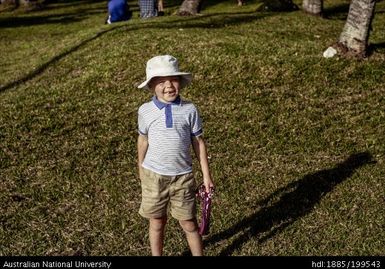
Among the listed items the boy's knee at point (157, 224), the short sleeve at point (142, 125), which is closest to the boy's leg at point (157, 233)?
the boy's knee at point (157, 224)

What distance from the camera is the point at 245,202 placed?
22.5ft

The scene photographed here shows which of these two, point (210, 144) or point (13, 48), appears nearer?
point (210, 144)

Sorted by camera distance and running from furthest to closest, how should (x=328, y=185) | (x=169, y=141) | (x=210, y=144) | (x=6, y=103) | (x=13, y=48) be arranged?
(x=13, y=48) → (x=6, y=103) → (x=210, y=144) → (x=328, y=185) → (x=169, y=141)

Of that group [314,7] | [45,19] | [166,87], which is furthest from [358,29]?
[45,19]

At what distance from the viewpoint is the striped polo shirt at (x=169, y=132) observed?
4.78m

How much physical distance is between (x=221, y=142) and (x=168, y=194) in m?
3.77

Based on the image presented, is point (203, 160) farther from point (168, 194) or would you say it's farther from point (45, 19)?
point (45, 19)

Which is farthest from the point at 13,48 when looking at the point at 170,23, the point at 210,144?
the point at 210,144

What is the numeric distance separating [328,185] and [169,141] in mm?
3132

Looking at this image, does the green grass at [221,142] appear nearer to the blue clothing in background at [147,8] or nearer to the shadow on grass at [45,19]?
the blue clothing in background at [147,8]

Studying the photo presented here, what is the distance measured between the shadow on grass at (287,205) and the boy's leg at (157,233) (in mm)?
575

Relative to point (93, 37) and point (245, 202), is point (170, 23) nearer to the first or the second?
point (93, 37)

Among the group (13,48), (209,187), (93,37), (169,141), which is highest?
(169,141)
